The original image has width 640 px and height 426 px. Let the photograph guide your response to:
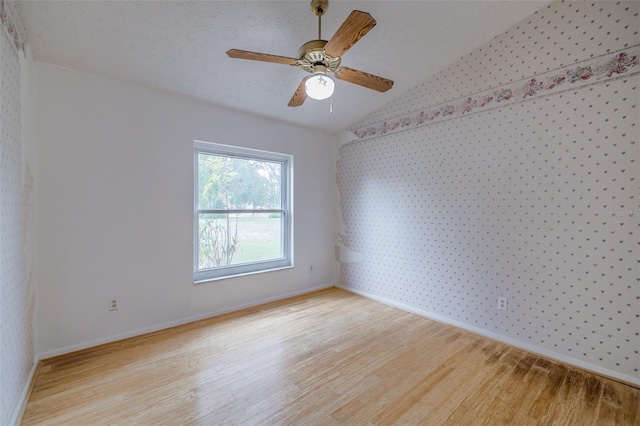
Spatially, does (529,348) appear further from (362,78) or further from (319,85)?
(319,85)

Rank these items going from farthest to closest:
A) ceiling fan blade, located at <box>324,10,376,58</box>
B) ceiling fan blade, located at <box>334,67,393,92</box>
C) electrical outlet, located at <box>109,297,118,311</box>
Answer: electrical outlet, located at <box>109,297,118,311</box> < ceiling fan blade, located at <box>334,67,393,92</box> < ceiling fan blade, located at <box>324,10,376,58</box>

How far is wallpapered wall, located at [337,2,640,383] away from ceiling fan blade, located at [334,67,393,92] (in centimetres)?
118

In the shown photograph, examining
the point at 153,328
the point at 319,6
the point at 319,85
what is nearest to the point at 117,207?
the point at 153,328

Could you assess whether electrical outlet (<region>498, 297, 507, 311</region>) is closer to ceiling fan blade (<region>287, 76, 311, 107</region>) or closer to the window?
the window

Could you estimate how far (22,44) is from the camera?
193cm

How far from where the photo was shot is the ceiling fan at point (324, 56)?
152 centimetres

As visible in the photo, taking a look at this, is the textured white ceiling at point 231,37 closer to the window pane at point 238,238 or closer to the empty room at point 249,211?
the empty room at point 249,211

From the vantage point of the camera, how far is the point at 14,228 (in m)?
1.75

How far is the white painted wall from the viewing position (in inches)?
89.9

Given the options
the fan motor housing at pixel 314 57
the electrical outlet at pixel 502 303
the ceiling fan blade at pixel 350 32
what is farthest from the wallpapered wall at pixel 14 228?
the electrical outlet at pixel 502 303

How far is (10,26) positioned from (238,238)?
245 cm

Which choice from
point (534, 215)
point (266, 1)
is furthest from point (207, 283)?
point (534, 215)

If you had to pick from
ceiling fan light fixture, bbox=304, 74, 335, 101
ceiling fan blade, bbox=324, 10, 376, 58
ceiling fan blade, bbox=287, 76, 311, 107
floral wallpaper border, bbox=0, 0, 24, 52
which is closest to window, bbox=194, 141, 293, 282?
ceiling fan blade, bbox=287, 76, 311, 107

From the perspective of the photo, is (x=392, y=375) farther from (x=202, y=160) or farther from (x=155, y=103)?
(x=155, y=103)
